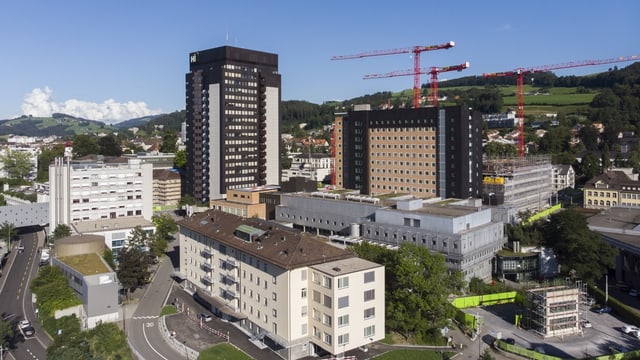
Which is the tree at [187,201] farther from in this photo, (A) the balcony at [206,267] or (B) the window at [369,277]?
(B) the window at [369,277]

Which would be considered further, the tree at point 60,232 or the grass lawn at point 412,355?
the tree at point 60,232

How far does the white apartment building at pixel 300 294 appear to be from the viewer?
38719 millimetres

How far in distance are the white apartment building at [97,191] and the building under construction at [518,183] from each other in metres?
56.2

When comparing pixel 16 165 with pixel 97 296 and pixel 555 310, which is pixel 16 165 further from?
pixel 555 310

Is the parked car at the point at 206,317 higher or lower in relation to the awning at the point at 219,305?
lower

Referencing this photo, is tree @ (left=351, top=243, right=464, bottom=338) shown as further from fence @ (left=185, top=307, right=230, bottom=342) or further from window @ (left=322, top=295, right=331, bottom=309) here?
fence @ (left=185, top=307, right=230, bottom=342)

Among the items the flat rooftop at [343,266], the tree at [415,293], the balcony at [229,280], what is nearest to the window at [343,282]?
the flat rooftop at [343,266]

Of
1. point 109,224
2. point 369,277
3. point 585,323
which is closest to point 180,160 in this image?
point 109,224

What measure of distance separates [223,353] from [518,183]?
66.6m

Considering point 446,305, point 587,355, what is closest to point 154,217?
point 446,305

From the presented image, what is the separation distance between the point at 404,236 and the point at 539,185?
4966 centimetres

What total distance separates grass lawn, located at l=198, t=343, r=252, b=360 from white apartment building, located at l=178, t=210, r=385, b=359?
2.74 metres

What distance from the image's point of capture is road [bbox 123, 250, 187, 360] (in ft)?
136

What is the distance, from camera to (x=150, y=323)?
48.1 meters
